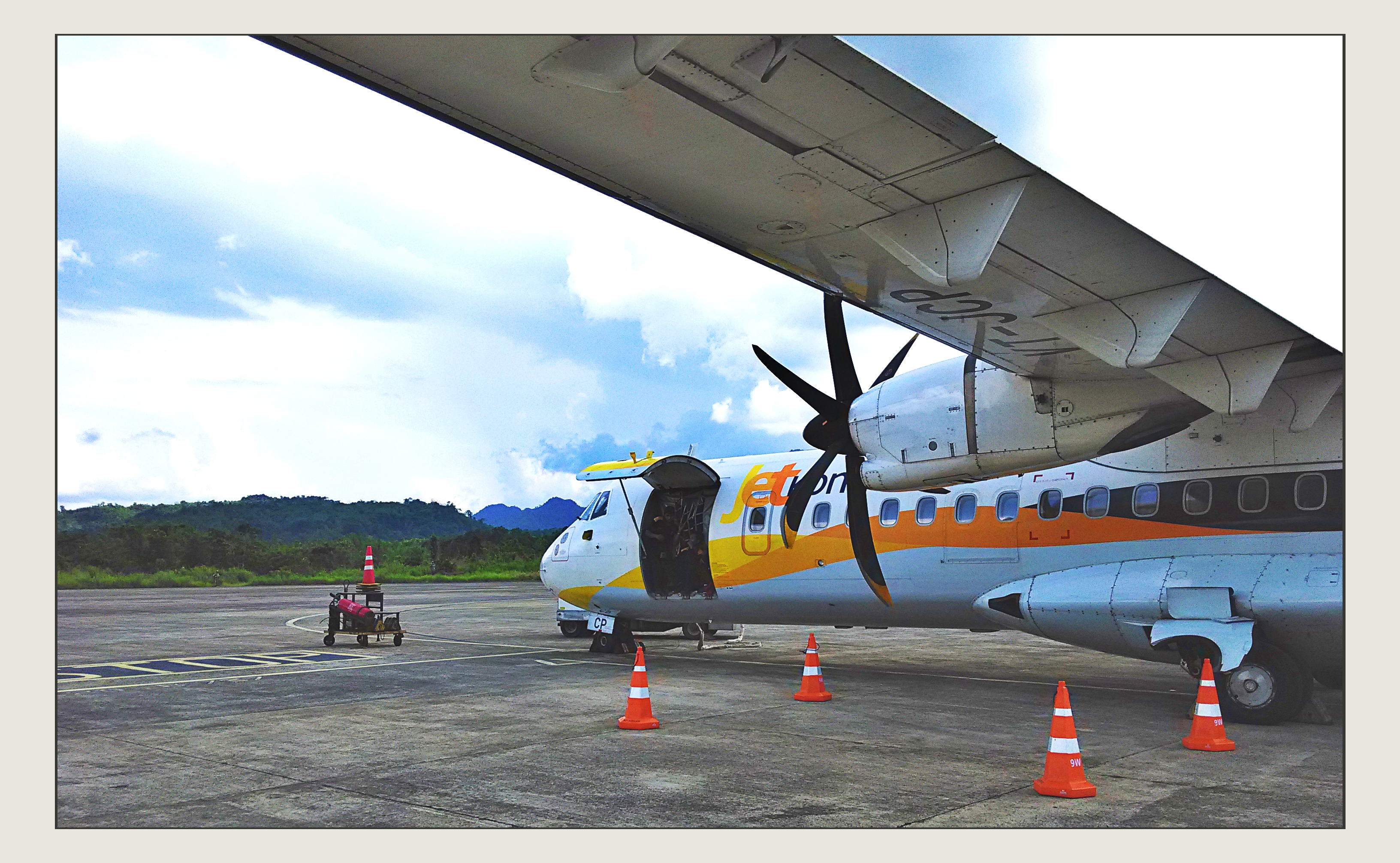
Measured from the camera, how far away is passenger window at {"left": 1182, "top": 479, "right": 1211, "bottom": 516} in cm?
1055

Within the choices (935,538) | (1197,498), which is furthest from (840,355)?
(1197,498)

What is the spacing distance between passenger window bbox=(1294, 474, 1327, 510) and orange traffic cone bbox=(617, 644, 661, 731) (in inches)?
265

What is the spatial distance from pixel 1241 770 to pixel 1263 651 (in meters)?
2.50

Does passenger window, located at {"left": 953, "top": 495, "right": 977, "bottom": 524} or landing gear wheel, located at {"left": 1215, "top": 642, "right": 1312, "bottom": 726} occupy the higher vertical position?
passenger window, located at {"left": 953, "top": 495, "right": 977, "bottom": 524}

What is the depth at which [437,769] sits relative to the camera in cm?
755

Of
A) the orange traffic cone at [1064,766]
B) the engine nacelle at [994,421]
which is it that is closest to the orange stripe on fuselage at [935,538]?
the engine nacelle at [994,421]

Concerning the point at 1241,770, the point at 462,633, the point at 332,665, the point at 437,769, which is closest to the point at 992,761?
the point at 1241,770

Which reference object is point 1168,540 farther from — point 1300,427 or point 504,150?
point 504,150

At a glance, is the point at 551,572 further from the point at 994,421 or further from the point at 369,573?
the point at 994,421

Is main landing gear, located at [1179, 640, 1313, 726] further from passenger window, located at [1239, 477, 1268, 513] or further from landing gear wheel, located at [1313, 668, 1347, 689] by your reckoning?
passenger window, located at [1239, 477, 1268, 513]

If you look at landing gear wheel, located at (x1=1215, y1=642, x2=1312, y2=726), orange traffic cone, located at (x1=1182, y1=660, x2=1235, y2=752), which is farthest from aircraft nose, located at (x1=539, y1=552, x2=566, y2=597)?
orange traffic cone, located at (x1=1182, y1=660, x2=1235, y2=752)

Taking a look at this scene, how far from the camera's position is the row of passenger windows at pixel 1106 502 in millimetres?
10023
